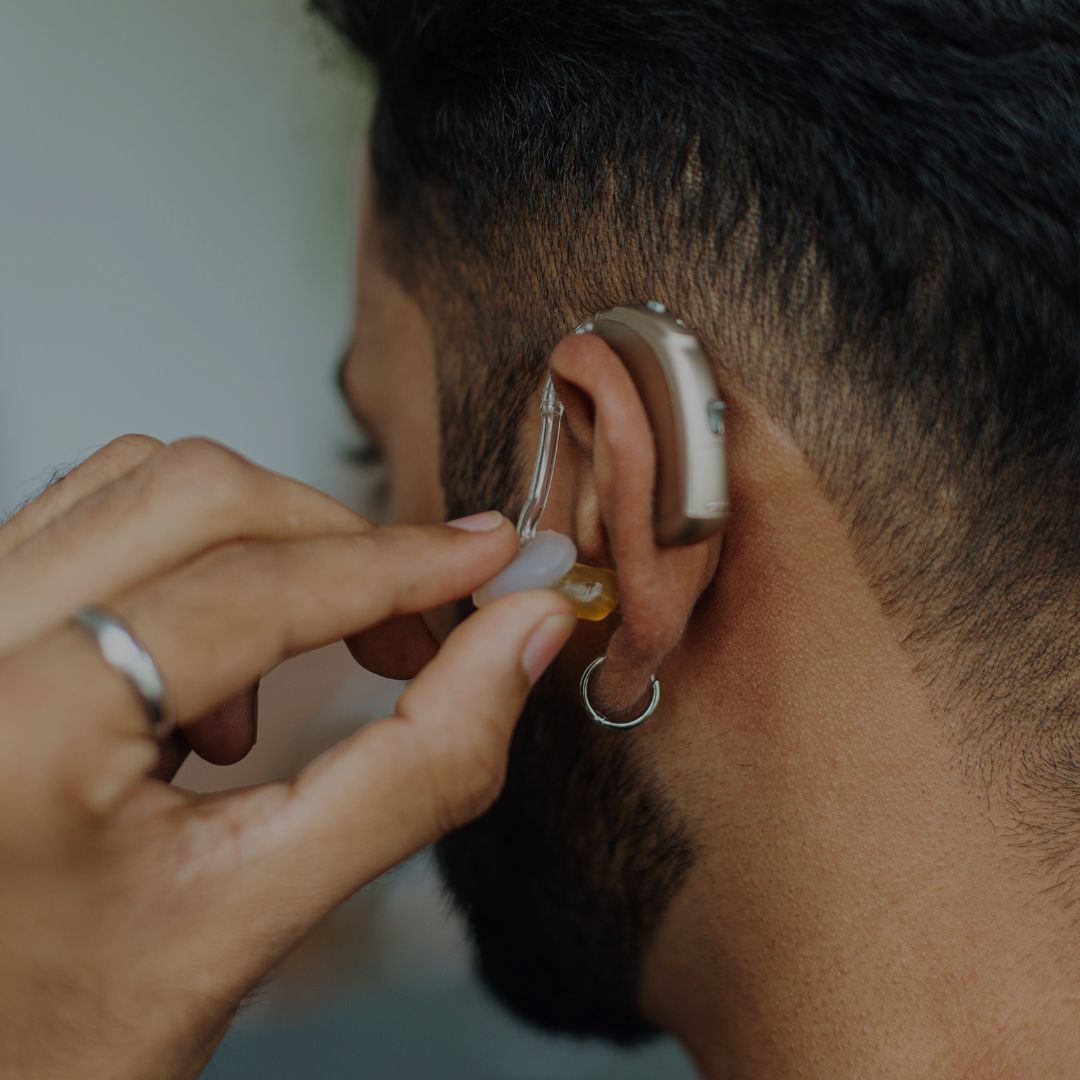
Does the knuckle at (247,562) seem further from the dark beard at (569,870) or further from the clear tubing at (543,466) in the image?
the dark beard at (569,870)

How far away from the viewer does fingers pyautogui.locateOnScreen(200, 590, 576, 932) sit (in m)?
0.62

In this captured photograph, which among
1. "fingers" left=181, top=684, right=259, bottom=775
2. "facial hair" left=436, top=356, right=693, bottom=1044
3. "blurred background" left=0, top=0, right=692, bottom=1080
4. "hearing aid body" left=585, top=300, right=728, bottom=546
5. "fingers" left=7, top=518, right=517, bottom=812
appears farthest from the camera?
"blurred background" left=0, top=0, right=692, bottom=1080

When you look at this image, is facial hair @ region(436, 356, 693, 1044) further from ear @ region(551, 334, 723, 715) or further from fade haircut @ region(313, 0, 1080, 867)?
fade haircut @ region(313, 0, 1080, 867)

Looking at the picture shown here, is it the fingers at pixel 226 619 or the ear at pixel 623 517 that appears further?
the ear at pixel 623 517

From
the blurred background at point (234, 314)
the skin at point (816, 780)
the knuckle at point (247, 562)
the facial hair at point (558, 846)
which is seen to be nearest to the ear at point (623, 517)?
the skin at point (816, 780)

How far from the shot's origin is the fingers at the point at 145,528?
2.03 feet

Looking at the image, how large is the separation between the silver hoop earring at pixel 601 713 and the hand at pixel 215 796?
188 mm

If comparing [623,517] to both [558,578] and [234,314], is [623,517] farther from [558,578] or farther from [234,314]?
[234,314]

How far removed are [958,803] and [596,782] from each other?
0.35m

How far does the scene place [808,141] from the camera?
688 mm

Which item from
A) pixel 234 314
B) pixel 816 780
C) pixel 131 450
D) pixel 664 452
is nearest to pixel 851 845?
pixel 816 780

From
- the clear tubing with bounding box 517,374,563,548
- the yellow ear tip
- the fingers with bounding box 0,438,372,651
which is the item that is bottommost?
the yellow ear tip

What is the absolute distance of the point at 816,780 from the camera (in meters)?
0.75

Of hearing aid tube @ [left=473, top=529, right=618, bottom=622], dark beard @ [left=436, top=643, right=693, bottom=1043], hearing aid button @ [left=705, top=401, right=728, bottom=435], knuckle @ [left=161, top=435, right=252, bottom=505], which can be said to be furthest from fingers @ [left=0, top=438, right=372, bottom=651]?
dark beard @ [left=436, top=643, right=693, bottom=1043]
